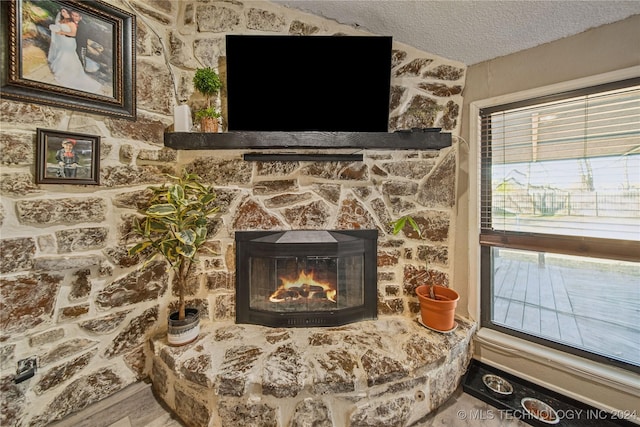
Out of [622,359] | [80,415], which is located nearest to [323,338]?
[80,415]

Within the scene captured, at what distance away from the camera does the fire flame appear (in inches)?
63.7

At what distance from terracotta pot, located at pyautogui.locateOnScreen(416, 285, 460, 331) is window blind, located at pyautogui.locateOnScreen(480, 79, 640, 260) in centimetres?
53

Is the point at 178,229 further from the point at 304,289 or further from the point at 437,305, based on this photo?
the point at 437,305

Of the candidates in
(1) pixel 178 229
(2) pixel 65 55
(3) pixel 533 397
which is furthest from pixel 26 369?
(3) pixel 533 397

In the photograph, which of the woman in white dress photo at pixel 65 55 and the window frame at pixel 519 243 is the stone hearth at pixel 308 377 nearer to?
the window frame at pixel 519 243

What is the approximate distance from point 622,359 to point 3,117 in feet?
10.9

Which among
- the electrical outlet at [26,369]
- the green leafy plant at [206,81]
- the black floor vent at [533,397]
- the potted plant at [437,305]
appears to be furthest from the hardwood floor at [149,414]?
the green leafy plant at [206,81]

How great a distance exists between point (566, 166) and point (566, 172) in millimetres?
36

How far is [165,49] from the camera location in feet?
4.83

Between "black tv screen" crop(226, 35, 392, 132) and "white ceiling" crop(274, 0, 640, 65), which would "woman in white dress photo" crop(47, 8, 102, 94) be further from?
"white ceiling" crop(274, 0, 640, 65)

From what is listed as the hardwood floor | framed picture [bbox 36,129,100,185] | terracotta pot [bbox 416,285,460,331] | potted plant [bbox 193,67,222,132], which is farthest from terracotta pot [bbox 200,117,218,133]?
terracotta pot [bbox 416,285,460,331]

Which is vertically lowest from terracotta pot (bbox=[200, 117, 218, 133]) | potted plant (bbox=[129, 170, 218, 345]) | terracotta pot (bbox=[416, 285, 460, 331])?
terracotta pot (bbox=[416, 285, 460, 331])

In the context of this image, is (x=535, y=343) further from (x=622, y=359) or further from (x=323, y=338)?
(x=323, y=338)

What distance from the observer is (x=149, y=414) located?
1.24 metres
